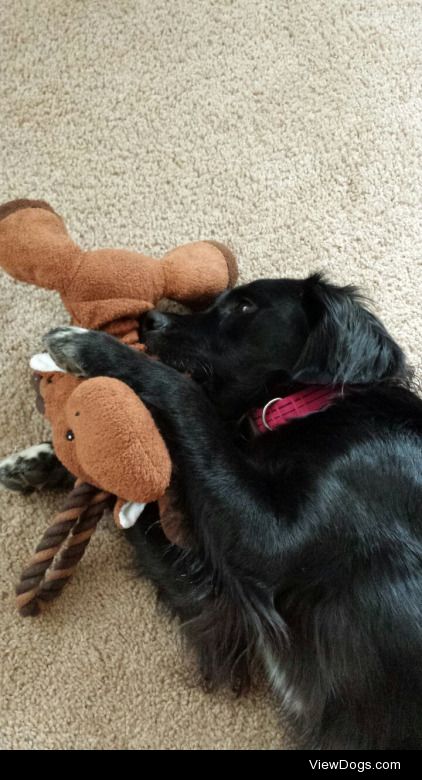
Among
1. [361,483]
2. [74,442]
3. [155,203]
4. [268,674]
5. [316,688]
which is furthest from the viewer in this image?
[155,203]

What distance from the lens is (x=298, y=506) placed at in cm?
130

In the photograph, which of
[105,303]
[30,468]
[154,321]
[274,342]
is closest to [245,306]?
[274,342]

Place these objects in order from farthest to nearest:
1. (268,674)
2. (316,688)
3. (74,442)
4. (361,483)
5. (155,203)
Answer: (155,203) → (268,674) → (316,688) → (361,483) → (74,442)

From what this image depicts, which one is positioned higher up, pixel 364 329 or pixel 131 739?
pixel 364 329

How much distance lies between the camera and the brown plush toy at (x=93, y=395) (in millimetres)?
1097

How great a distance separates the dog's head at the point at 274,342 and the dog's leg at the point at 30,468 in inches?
13.3

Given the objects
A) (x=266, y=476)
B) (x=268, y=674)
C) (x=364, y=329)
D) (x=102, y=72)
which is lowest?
(x=268, y=674)

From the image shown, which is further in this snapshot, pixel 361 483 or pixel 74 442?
pixel 361 483

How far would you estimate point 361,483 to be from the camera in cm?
131

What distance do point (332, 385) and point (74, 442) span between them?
58 cm

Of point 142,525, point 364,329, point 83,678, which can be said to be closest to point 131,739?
point 83,678

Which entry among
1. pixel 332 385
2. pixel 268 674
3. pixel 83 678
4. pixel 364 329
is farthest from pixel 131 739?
pixel 364 329

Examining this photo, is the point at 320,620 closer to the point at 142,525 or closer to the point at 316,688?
the point at 316,688

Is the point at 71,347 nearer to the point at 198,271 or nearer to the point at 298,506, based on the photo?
the point at 198,271
